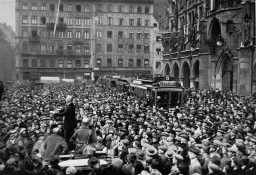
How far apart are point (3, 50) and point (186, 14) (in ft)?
118

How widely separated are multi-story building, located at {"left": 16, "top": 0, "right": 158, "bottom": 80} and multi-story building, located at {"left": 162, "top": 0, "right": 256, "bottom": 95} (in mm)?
15351

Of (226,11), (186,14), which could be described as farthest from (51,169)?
(186,14)

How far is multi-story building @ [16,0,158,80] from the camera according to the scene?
2879 inches

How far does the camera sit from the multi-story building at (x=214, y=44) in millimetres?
35125

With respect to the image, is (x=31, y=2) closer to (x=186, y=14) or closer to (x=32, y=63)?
(x=32, y=63)

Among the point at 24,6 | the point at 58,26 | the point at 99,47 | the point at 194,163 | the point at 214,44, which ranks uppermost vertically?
the point at 24,6

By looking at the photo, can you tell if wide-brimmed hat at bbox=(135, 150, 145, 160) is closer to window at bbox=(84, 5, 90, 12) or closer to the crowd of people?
the crowd of people

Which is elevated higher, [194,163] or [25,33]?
[25,33]

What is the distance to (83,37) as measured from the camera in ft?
247

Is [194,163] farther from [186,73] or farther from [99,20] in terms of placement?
[99,20]

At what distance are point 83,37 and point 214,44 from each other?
37.4 m

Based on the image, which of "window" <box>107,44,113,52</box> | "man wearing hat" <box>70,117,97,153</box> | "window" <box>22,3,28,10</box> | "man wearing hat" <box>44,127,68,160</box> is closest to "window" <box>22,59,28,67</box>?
"window" <box>22,3,28,10</box>

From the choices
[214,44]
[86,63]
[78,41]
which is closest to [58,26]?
[78,41]

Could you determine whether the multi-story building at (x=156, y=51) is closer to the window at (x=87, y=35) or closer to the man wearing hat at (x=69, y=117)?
the window at (x=87, y=35)
